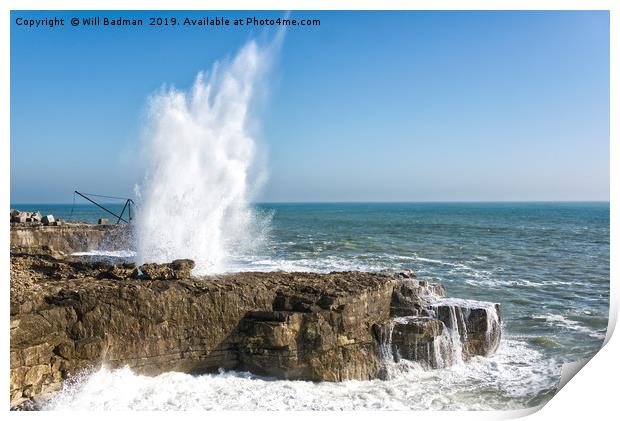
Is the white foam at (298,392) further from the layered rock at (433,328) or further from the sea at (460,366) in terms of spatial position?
the layered rock at (433,328)

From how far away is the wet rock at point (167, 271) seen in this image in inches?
385

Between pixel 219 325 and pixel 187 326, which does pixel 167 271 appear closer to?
pixel 187 326

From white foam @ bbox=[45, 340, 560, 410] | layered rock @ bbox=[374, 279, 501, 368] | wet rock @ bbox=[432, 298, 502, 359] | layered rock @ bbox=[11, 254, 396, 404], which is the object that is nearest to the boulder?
layered rock @ bbox=[374, 279, 501, 368]

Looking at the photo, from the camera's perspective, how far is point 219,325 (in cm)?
931

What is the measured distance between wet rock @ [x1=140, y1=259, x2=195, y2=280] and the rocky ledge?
0.02 metres

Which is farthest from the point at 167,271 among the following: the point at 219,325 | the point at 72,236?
the point at 72,236

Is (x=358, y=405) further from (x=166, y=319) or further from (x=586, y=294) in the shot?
(x=586, y=294)

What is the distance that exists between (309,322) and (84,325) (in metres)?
3.79

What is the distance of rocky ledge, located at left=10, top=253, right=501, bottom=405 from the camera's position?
327 inches

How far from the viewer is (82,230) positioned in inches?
742

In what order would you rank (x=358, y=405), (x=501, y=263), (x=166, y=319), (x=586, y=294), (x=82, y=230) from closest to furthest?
(x=358, y=405) < (x=166, y=319) < (x=586, y=294) < (x=82, y=230) < (x=501, y=263)

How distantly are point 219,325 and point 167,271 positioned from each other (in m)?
1.54

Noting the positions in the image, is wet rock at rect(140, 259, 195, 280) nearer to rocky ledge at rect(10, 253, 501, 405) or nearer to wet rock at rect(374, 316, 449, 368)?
rocky ledge at rect(10, 253, 501, 405)
